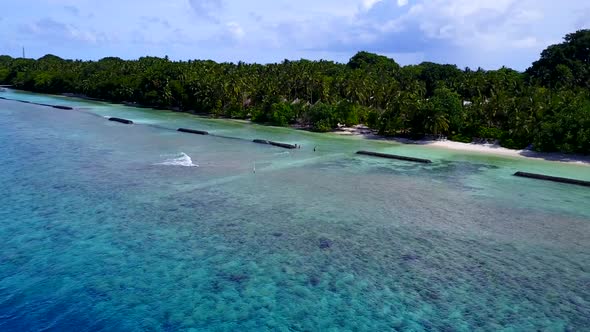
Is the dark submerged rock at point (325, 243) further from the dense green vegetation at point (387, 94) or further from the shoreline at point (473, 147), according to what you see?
the shoreline at point (473, 147)

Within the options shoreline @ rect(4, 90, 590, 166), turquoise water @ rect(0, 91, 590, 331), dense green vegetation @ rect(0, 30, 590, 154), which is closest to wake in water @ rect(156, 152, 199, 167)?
turquoise water @ rect(0, 91, 590, 331)

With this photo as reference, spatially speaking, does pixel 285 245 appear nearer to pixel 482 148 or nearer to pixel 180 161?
pixel 180 161

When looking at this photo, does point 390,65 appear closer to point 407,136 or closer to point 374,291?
point 407,136

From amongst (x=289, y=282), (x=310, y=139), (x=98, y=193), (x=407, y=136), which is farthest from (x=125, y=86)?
(x=289, y=282)

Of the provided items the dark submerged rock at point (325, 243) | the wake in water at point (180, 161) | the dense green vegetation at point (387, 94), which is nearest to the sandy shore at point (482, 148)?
the dense green vegetation at point (387, 94)

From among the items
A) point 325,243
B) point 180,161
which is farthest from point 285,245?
point 180,161
